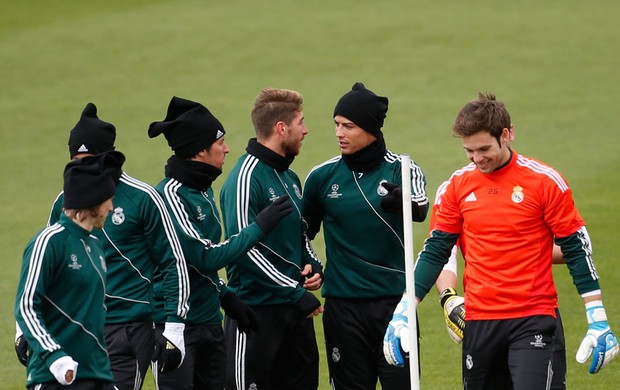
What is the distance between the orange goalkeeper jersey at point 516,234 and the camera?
7680 mm

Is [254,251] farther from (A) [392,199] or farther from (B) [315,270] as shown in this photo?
(A) [392,199]

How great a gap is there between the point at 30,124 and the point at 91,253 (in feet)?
65.0

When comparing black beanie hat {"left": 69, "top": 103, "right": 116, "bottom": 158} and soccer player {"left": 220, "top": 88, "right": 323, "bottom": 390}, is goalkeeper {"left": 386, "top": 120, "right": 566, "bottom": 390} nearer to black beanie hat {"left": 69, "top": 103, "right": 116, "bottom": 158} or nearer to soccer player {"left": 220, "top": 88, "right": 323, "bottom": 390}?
soccer player {"left": 220, "top": 88, "right": 323, "bottom": 390}

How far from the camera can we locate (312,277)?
8.94 metres

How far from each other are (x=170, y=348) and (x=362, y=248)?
1.67 m

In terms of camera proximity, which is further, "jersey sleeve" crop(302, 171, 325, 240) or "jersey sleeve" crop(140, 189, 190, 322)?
"jersey sleeve" crop(302, 171, 325, 240)

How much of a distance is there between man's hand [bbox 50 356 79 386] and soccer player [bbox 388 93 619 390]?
231 cm

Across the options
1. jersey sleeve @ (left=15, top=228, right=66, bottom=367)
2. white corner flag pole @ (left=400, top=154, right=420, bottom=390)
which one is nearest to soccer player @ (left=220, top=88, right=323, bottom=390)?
white corner flag pole @ (left=400, top=154, right=420, bottom=390)

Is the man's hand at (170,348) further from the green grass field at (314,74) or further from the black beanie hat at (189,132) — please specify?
the green grass field at (314,74)

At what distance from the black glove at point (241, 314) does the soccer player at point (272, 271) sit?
0.18 metres

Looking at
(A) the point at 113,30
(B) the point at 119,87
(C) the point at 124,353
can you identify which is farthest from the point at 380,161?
(A) the point at 113,30

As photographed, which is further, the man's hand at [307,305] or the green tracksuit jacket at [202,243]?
the man's hand at [307,305]

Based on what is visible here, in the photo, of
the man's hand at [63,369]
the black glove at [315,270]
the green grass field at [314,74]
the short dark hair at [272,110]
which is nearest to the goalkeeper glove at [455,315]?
the black glove at [315,270]

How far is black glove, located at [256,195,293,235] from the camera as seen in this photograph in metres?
8.16
